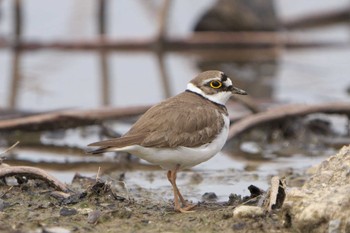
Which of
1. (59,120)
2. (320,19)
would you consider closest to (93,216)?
(59,120)

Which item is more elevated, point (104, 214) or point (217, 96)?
point (217, 96)

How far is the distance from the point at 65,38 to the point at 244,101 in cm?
698

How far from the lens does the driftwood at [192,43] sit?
1424 centimetres

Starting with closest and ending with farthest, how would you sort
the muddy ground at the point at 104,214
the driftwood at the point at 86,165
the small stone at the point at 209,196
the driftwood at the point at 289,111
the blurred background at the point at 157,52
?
the muddy ground at the point at 104,214 → the small stone at the point at 209,196 → the driftwood at the point at 86,165 → the driftwood at the point at 289,111 → the blurred background at the point at 157,52

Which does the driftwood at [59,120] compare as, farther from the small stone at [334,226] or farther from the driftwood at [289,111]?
the small stone at [334,226]

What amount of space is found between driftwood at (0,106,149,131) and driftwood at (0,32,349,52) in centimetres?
573

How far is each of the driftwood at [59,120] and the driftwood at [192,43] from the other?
573cm

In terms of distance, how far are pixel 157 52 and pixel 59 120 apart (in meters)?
6.17

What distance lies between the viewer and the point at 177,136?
19.1 feet

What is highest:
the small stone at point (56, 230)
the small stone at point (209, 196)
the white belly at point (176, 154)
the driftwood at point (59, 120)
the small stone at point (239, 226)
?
the white belly at point (176, 154)

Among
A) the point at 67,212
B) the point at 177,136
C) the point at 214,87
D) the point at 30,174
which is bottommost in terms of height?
the point at 67,212

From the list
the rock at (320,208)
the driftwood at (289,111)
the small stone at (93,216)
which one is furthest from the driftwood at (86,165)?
the rock at (320,208)

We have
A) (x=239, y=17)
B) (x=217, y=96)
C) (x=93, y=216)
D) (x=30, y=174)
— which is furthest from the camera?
(x=239, y=17)

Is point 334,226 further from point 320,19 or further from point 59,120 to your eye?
point 320,19
